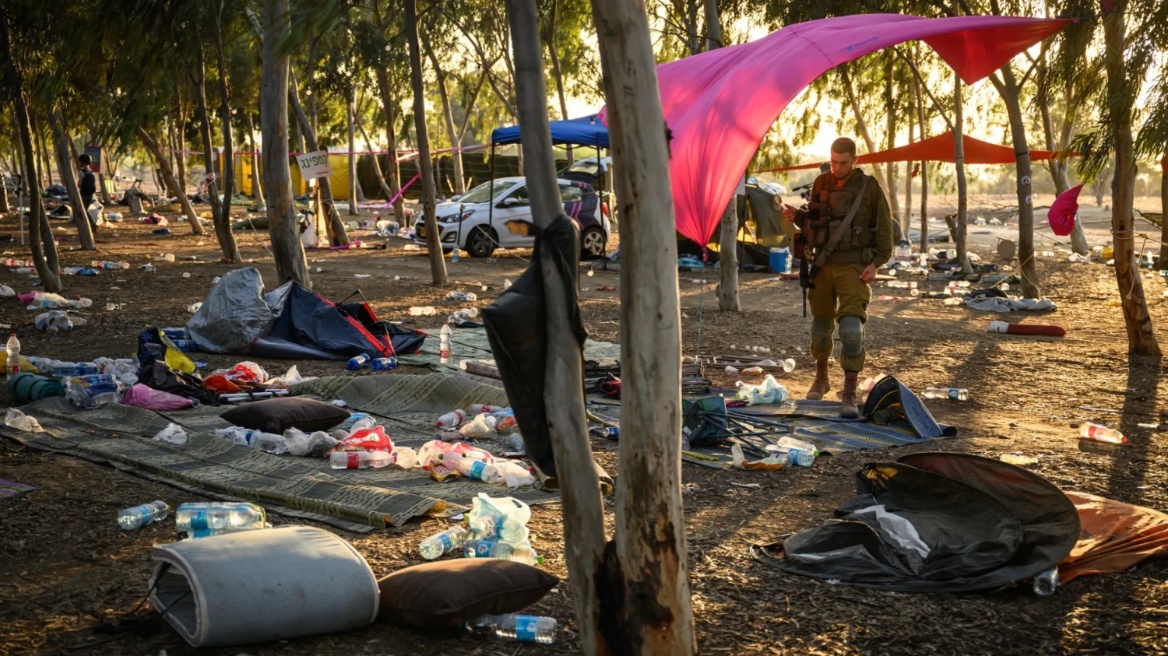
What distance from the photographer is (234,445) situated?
6.78m

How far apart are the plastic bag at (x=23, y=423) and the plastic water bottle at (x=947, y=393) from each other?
6.58m

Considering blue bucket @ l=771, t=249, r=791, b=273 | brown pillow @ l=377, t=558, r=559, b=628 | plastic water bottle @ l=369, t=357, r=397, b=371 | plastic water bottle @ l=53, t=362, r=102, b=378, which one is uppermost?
plastic water bottle @ l=53, t=362, r=102, b=378

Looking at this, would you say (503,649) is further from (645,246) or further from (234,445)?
(234,445)

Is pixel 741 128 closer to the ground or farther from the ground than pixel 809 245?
farther from the ground

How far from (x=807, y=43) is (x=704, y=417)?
308 centimetres

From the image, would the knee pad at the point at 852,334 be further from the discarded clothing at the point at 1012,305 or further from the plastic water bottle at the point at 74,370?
the discarded clothing at the point at 1012,305

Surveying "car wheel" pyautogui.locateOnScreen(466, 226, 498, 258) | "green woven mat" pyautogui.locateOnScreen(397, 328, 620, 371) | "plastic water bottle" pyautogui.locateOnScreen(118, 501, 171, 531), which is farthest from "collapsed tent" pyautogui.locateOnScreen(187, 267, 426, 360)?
"car wheel" pyautogui.locateOnScreen(466, 226, 498, 258)

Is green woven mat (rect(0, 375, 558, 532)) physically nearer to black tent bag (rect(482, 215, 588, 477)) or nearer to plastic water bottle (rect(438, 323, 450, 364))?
plastic water bottle (rect(438, 323, 450, 364))

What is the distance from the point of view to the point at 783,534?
5.43 meters

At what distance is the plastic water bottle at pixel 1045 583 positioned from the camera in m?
4.54

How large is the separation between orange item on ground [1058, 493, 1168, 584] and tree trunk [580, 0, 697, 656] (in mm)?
2098

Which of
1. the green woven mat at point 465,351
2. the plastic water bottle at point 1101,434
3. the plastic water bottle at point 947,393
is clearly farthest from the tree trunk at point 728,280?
the plastic water bottle at point 1101,434

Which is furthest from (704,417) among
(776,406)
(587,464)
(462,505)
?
(587,464)

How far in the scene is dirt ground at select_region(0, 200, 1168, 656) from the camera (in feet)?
13.4
